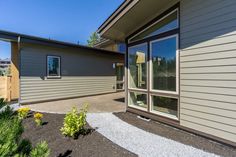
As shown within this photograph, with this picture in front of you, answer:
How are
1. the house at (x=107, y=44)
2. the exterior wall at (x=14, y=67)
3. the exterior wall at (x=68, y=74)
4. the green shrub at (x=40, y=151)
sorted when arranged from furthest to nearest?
the house at (x=107, y=44) < the exterior wall at (x=14, y=67) < the exterior wall at (x=68, y=74) < the green shrub at (x=40, y=151)

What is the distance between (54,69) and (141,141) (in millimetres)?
7342

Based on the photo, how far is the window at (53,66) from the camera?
9.32m

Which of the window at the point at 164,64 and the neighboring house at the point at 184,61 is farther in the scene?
the window at the point at 164,64

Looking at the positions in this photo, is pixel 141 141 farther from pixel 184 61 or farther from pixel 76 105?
pixel 76 105

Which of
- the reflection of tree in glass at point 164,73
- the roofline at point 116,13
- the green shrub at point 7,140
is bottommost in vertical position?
the green shrub at point 7,140

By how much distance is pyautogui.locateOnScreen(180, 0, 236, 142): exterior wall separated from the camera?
3.42 meters

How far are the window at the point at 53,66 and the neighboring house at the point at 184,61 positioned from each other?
4.36 m

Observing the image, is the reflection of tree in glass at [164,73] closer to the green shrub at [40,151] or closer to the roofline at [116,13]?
the roofline at [116,13]

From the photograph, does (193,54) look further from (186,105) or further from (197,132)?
(197,132)

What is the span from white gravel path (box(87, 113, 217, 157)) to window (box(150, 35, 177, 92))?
148cm

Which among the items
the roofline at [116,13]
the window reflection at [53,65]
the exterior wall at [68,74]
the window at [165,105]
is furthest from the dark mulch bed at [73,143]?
the window reflection at [53,65]

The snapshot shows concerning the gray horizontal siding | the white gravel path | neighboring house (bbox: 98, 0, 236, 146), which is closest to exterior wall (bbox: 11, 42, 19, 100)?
the gray horizontal siding

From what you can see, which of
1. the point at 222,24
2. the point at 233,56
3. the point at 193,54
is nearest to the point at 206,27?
the point at 222,24

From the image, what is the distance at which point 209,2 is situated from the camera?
383cm
